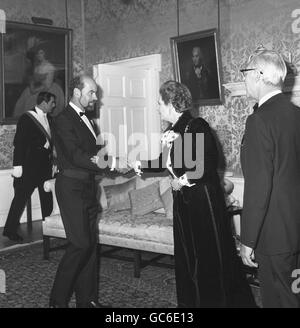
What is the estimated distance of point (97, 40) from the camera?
7582 mm

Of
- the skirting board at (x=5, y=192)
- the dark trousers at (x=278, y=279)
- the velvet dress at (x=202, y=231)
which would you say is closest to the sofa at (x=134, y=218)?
the velvet dress at (x=202, y=231)

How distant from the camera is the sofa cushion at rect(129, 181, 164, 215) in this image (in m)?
4.91

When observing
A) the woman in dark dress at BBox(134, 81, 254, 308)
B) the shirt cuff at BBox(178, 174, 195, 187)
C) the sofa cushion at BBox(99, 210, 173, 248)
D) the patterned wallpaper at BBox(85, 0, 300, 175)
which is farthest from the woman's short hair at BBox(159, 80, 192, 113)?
the patterned wallpaper at BBox(85, 0, 300, 175)

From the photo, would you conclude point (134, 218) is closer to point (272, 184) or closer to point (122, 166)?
point (122, 166)

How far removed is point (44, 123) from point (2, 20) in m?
1.68

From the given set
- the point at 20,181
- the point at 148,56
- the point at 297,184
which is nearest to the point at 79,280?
the point at 297,184

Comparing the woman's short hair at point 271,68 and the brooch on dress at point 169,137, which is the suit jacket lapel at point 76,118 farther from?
the woman's short hair at point 271,68

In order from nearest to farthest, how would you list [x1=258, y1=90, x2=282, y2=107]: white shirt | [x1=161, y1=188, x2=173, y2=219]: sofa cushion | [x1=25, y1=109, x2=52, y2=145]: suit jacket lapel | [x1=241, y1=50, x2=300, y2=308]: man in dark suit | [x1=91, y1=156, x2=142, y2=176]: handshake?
[x1=241, y1=50, x2=300, y2=308]: man in dark suit
[x1=258, y1=90, x2=282, y2=107]: white shirt
[x1=91, y1=156, x2=142, y2=176]: handshake
[x1=161, y1=188, x2=173, y2=219]: sofa cushion
[x1=25, y1=109, x2=52, y2=145]: suit jacket lapel

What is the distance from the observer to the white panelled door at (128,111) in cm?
704

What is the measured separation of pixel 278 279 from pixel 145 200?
2.85 meters

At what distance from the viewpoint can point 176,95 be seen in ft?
10.2

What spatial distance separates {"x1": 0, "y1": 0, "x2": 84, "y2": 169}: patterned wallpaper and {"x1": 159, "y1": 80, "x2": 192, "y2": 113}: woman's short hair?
4.25 meters

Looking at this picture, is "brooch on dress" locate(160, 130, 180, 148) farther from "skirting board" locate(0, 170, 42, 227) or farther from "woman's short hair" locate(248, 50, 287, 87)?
"skirting board" locate(0, 170, 42, 227)
